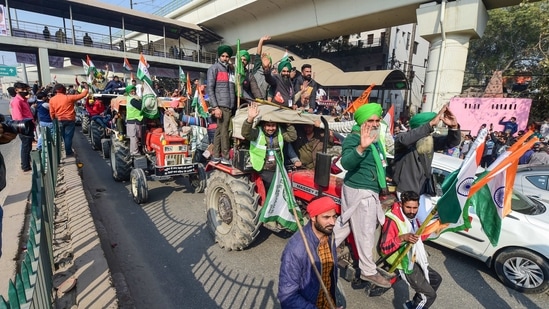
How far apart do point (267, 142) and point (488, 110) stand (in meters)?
13.3

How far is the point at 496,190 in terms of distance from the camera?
261cm

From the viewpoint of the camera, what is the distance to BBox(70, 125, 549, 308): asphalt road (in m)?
3.42

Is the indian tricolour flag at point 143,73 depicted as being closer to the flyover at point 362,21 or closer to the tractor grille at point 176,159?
the tractor grille at point 176,159

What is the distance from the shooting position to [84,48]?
22078 millimetres

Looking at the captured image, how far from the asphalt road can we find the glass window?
245 centimetres

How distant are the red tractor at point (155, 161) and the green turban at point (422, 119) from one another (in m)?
4.21

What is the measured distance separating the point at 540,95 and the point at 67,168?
15686mm

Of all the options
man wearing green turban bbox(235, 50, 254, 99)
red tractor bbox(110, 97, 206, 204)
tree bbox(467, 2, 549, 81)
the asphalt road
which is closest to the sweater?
red tractor bbox(110, 97, 206, 204)

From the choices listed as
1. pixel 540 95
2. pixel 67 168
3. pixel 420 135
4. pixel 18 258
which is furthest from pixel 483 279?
pixel 540 95

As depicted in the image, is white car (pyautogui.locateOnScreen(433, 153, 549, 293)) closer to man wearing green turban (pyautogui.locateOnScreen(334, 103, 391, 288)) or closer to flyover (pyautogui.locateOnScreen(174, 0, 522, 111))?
man wearing green turban (pyautogui.locateOnScreen(334, 103, 391, 288))

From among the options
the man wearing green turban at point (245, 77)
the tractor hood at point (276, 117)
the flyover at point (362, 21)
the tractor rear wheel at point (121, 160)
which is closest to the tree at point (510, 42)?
the flyover at point (362, 21)

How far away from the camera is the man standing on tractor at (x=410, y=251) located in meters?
2.85

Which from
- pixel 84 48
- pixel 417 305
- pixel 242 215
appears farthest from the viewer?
pixel 84 48

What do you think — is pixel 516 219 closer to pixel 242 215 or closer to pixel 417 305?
pixel 417 305
